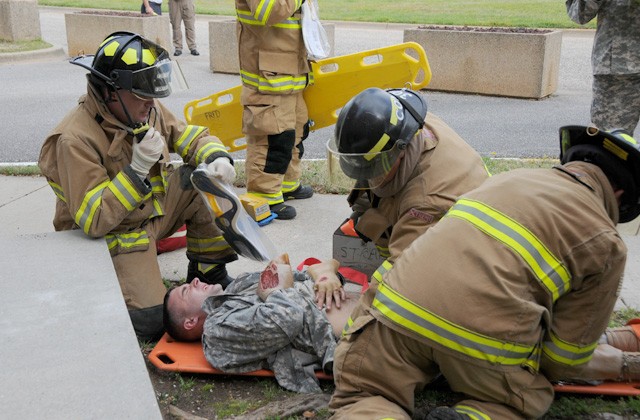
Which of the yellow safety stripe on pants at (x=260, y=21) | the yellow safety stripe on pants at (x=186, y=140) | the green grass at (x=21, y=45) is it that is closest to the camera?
Result: the yellow safety stripe on pants at (x=186, y=140)

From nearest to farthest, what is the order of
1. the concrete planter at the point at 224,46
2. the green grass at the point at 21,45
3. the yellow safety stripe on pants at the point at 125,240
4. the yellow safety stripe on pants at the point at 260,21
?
1. the yellow safety stripe on pants at the point at 125,240
2. the yellow safety stripe on pants at the point at 260,21
3. the concrete planter at the point at 224,46
4. the green grass at the point at 21,45

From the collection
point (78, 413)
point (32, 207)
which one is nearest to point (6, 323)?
point (78, 413)

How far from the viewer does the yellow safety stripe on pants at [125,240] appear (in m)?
4.18

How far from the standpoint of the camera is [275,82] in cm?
550

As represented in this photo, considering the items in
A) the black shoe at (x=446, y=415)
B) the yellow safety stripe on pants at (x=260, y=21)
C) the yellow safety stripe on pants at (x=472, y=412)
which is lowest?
the yellow safety stripe on pants at (x=472, y=412)

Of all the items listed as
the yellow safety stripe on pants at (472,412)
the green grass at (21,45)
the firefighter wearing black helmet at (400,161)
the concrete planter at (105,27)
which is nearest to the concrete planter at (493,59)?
the concrete planter at (105,27)

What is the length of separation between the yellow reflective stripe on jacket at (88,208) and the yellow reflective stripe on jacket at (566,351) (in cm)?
219

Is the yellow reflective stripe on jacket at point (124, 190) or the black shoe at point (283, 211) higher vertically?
the yellow reflective stripe on jacket at point (124, 190)

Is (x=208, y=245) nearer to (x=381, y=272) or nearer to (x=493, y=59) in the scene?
(x=381, y=272)

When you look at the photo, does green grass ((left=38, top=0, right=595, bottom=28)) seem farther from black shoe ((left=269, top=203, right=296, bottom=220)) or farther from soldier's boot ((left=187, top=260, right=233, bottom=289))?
soldier's boot ((left=187, top=260, right=233, bottom=289))

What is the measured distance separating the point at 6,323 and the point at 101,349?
18.6 inches

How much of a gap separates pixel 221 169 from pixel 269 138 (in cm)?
141

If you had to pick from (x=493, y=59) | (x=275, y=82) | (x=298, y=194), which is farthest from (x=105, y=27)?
(x=275, y=82)

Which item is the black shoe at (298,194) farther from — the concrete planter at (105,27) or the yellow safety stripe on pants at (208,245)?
the concrete planter at (105,27)
